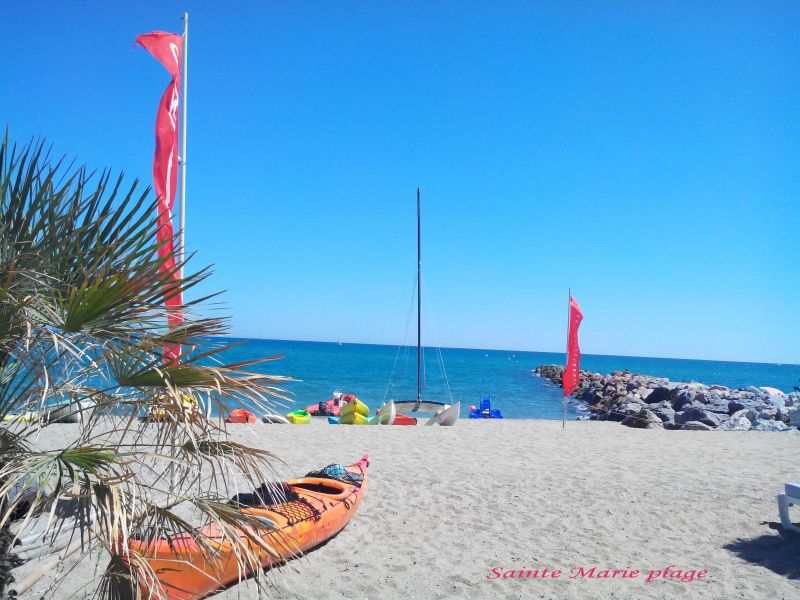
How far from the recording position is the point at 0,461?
9.60 feet

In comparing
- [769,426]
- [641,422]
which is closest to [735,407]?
[769,426]

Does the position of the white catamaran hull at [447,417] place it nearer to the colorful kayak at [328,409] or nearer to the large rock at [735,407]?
the colorful kayak at [328,409]

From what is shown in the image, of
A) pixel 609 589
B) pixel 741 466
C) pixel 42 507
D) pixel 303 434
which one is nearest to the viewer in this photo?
pixel 42 507

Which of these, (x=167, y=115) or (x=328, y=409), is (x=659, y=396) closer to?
(x=328, y=409)

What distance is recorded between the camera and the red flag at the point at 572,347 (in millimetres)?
14938

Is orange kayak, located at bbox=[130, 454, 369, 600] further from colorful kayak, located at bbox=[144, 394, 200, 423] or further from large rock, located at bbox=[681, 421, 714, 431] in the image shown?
large rock, located at bbox=[681, 421, 714, 431]

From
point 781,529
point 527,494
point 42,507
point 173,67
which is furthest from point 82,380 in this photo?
point 781,529

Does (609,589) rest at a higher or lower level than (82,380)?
lower

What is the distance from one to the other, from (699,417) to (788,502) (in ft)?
41.6

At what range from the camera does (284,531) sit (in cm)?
560

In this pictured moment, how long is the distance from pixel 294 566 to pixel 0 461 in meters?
3.37

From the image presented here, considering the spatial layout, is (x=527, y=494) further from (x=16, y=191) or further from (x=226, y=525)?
(x=16, y=191)

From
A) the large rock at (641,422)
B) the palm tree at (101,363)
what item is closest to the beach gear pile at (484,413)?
the large rock at (641,422)

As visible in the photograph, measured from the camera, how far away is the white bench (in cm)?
645
